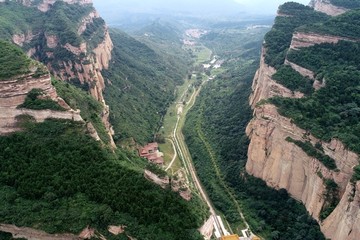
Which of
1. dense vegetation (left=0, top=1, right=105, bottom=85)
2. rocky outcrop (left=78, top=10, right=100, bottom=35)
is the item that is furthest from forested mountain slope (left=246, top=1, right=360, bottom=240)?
rocky outcrop (left=78, top=10, right=100, bottom=35)

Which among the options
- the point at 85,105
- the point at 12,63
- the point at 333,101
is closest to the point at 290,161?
the point at 333,101

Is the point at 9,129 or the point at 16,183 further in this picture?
the point at 9,129

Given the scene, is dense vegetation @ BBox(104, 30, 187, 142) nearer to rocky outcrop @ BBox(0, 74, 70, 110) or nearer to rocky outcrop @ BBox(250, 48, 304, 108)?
rocky outcrop @ BBox(250, 48, 304, 108)

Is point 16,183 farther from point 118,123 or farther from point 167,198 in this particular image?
point 118,123

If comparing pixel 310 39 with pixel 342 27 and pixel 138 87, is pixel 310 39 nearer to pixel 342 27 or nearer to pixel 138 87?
pixel 342 27

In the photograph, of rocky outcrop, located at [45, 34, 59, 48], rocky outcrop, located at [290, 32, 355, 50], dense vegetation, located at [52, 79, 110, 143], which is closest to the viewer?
dense vegetation, located at [52, 79, 110, 143]

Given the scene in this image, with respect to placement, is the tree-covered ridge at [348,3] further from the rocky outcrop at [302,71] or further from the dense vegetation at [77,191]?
the dense vegetation at [77,191]

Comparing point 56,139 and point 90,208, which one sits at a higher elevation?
point 56,139

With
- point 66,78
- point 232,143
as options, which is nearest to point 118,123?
point 66,78
